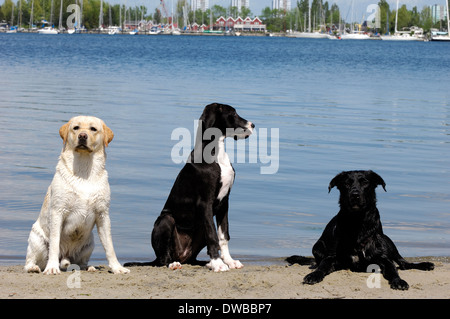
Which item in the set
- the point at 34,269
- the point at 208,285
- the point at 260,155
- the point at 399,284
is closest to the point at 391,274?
the point at 399,284

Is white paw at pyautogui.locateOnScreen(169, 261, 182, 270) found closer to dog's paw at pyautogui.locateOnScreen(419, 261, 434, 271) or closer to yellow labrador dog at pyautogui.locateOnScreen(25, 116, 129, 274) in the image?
yellow labrador dog at pyautogui.locateOnScreen(25, 116, 129, 274)

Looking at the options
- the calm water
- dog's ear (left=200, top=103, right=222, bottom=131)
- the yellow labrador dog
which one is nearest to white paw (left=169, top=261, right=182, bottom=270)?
the yellow labrador dog

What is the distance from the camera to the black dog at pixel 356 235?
6.78 metres

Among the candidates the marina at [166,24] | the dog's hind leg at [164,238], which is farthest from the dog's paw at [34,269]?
the marina at [166,24]

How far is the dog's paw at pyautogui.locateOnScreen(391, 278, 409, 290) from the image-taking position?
6.41 m

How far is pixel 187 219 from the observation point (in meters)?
7.65

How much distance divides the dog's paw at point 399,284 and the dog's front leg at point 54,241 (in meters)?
3.15

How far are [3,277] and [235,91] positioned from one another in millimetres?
24749

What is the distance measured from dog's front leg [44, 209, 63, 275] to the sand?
12cm

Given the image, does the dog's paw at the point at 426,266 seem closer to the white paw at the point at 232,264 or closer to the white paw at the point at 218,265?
the white paw at the point at 232,264

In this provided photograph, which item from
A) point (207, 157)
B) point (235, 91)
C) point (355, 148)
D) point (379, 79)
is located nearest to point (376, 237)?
point (207, 157)

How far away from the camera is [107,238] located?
22.8 feet

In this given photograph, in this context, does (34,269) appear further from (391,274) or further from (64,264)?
(391,274)

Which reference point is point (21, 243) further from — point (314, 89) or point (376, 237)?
point (314, 89)
